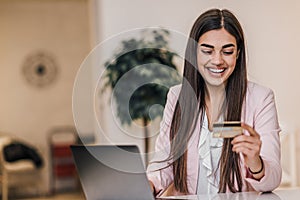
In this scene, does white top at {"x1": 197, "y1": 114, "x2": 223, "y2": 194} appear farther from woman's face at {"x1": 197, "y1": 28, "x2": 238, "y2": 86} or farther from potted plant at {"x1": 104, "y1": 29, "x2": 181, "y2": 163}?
potted plant at {"x1": 104, "y1": 29, "x2": 181, "y2": 163}

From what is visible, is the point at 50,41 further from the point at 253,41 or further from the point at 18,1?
the point at 253,41

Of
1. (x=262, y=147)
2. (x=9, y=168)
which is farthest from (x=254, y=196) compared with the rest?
(x=9, y=168)

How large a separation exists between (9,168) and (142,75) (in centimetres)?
418

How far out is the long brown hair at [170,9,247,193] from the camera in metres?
1.92

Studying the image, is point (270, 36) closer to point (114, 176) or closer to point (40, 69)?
point (114, 176)

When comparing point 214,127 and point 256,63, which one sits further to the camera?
point 256,63

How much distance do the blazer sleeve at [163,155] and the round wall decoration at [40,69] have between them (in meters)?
5.30

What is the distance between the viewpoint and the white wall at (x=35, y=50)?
7020mm

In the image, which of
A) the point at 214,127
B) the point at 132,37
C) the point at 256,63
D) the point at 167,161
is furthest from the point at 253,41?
the point at 132,37

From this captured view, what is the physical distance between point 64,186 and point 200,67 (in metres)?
5.30

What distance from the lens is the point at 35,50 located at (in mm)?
7148

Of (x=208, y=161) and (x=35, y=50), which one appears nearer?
(x=208, y=161)

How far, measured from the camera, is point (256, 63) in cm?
210

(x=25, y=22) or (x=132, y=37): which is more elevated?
(x=25, y=22)
